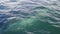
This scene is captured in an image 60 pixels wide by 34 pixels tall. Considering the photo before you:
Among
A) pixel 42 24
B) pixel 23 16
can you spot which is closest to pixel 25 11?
pixel 23 16

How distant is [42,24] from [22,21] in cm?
37

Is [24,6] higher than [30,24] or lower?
higher

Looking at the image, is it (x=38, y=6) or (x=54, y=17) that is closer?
(x=54, y=17)

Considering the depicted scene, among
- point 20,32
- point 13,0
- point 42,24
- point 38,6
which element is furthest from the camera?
point 13,0

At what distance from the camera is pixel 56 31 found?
2.18m

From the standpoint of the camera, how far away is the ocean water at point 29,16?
88.0 inches

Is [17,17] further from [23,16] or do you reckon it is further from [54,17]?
[54,17]

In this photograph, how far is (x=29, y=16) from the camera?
2.63m

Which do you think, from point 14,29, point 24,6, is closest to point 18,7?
point 24,6

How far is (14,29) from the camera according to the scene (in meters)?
2.25

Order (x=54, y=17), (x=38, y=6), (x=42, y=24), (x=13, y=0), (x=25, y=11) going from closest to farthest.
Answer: (x=42, y=24) < (x=54, y=17) < (x=25, y=11) < (x=38, y=6) < (x=13, y=0)

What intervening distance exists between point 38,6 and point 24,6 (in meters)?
0.31

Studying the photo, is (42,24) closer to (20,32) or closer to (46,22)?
(46,22)

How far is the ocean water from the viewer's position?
2234 mm
